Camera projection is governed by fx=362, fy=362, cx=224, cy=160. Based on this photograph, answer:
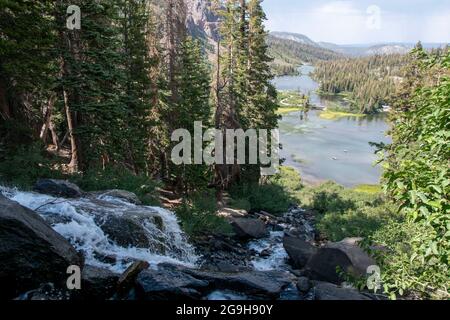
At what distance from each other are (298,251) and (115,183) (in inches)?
345

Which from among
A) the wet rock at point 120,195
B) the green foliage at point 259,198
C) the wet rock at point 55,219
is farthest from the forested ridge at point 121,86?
the wet rock at point 55,219

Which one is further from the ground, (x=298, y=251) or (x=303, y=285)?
(x=303, y=285)

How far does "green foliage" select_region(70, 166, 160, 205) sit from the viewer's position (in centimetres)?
1562

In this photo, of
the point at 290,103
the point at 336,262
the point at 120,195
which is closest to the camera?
the point at 336,262

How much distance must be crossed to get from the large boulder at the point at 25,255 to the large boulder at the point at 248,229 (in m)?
10.5

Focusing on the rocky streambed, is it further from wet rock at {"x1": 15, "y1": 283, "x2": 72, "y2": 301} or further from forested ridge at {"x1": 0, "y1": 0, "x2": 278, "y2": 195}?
forested ridge at {"x1": 0, "y1": 0, "x2": 278, "y2": 195}

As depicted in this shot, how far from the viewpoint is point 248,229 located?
732 inches

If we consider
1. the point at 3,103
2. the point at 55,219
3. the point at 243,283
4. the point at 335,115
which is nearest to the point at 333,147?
the point at 335,115

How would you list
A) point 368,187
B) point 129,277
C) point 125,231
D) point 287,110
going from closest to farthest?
point 129,277
point 125,231
point 368,187
point 287,110

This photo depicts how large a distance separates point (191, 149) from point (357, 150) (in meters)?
57.8

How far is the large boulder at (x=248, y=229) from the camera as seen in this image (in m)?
18.3

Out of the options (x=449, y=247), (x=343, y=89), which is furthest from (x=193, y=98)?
(x=343, y=89)

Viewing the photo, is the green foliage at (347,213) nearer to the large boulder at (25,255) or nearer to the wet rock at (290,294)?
the wet rock at (290,294)

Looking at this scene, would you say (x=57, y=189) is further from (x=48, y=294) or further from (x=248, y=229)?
(x=248, y=229)
